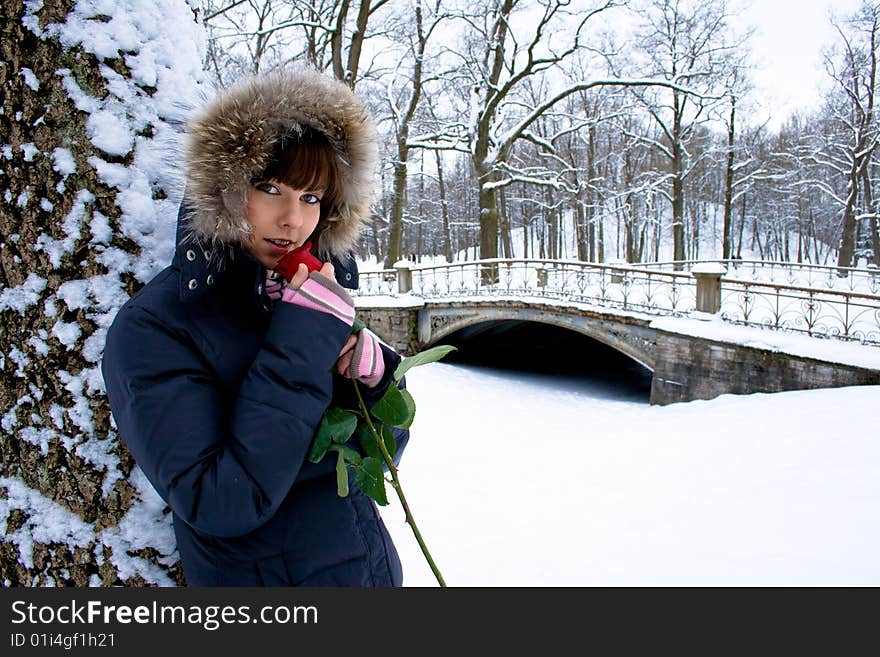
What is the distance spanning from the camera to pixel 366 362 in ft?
4.03

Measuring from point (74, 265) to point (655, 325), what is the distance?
34.4 feet

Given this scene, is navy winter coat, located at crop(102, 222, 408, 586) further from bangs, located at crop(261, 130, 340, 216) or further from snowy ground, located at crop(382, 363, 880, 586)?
snowy ground, located at crop(382, 363, 880, 586)

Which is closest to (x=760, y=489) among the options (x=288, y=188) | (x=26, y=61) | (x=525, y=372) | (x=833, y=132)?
(x=288, y=188)

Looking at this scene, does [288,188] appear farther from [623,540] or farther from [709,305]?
[709,305]

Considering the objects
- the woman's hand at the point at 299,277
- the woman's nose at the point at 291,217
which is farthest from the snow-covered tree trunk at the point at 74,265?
the woman's hand at the point at 299,277

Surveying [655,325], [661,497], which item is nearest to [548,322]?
[655,325]

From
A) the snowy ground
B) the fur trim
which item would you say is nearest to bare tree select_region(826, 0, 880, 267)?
the snowy ground

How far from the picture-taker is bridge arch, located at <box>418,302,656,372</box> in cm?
1102

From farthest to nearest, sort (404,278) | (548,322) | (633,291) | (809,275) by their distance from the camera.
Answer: (809,275)
(404,278)
(633,291)
(548,322)

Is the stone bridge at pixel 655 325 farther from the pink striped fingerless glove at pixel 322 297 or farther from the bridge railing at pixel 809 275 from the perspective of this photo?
the pink striped fingerless glove at pixel 322 297

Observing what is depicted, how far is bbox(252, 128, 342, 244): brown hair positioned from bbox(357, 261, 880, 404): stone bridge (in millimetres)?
8539

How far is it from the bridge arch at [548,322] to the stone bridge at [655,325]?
0.03 meters

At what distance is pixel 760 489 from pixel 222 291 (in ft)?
17.4

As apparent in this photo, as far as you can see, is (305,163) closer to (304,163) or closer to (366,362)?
(304,163)
